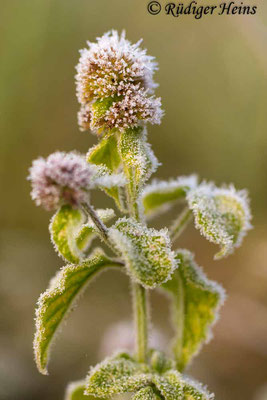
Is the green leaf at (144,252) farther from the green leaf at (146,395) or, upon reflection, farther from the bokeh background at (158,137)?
the bokeh background at (158,137)

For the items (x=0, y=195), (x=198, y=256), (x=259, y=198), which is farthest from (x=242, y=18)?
(x=0, y=195)

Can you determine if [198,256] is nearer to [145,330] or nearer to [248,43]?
[248,43]

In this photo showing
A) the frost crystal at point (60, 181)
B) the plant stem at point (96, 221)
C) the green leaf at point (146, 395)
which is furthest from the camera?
the green leaf at point (146, 395)

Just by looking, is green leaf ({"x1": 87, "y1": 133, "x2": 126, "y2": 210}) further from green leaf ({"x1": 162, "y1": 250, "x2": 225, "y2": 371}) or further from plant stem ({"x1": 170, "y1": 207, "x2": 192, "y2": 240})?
green leaf ({"x1": 162, "y1": 250, "x2": 225, "y2": 371})

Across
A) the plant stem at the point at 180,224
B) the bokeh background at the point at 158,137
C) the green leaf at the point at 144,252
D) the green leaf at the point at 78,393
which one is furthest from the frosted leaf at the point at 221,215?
the bokeh background at the point at 158,137

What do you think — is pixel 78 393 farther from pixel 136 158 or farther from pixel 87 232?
pixel 136 158

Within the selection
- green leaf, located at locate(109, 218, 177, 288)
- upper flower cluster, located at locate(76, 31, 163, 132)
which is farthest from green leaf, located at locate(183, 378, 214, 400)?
upper flower cluster, located at locate(76, 31, 163, 132)
